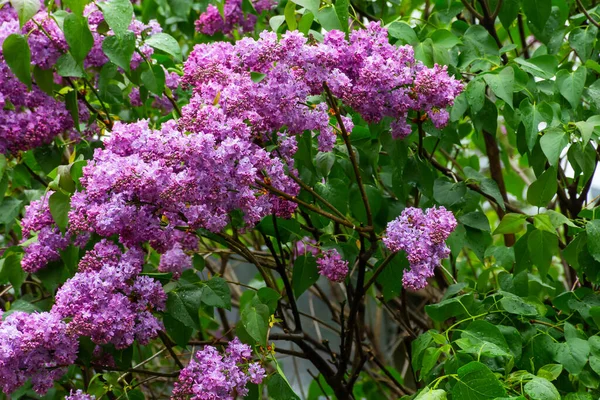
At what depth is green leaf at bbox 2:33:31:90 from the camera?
1334 millimetres

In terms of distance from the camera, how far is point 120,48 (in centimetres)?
136

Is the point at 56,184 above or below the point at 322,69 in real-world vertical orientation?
below

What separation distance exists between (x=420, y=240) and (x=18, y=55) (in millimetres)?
674

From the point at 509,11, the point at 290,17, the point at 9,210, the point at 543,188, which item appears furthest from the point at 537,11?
the point at 9,210

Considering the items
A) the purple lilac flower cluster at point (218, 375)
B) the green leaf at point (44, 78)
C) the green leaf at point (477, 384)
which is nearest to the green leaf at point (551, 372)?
the green leaf at point (477, 384)

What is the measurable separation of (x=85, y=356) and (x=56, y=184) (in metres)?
0.26

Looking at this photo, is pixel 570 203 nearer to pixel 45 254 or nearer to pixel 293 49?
pixel 293 49

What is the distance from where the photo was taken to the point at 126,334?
1188 mm

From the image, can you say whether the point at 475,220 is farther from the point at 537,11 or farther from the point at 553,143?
the point at 537,11

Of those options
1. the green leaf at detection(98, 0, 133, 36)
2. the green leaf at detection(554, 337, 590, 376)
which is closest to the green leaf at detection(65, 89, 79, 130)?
the green leaf at detection(98, 0, 133, 36)

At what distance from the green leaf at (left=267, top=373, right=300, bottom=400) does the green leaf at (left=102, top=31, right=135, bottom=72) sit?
1.73 feet

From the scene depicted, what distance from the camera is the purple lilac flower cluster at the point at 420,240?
1213 mm

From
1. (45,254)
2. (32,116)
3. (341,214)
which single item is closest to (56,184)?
(45,254)

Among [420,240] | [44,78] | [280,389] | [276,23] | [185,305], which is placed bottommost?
[280,389]
